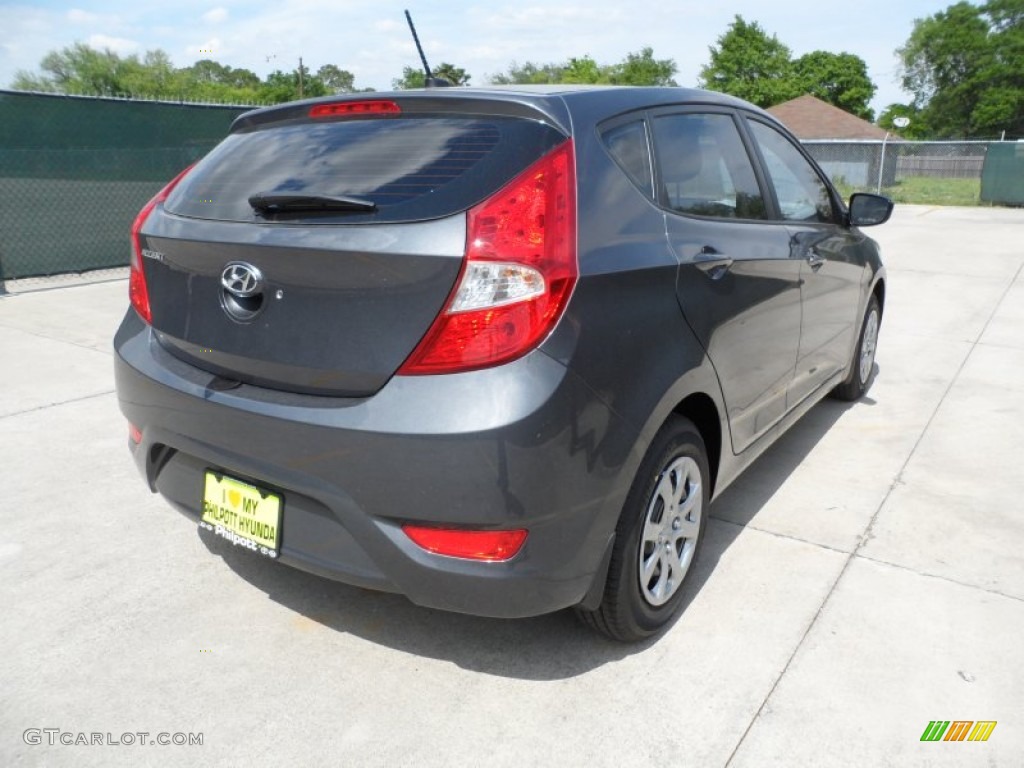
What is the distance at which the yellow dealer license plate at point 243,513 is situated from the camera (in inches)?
90.0

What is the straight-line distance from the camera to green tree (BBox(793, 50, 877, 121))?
69062 mm

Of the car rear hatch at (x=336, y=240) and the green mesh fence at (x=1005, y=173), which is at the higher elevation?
the green mesh fence at (x=1005, y=173)

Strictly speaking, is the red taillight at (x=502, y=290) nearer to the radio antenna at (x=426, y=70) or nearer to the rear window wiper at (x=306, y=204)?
the rear window wiper at (x=306, y=204)

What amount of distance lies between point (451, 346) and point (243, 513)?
838mm

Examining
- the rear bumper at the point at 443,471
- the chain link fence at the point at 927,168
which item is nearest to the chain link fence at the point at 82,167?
the rear bumper at the point at 443,471

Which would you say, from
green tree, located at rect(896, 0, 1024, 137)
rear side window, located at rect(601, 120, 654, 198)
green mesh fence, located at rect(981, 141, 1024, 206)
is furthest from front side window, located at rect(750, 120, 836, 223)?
green tree, located at rect(896, 0, 1024, 137)

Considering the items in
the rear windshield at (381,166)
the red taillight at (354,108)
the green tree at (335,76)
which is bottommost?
the rear windshield at (381,166)

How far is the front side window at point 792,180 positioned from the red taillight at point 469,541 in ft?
6.97

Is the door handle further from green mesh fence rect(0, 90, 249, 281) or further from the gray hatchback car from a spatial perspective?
green mesh fence rect(0, 90, 249, 281)

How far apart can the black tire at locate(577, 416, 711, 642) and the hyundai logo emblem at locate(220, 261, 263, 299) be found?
1.16m

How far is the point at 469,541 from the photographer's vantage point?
2051 millimetres

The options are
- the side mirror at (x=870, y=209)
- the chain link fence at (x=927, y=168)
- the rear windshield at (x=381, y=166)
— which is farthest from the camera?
the chain link fence at (x=927, y=168)

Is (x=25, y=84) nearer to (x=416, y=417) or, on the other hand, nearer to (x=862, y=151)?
(x=862, y=151)

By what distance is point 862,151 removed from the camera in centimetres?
2594
